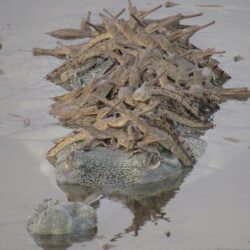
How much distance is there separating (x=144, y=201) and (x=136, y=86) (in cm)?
185

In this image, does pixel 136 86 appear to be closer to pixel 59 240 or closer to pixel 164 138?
pixel 164 138

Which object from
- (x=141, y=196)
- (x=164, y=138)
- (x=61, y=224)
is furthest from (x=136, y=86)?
(x=61, y=224)

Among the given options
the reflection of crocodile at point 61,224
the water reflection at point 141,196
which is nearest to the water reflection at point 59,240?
the reflection of crocodile at point 61,224

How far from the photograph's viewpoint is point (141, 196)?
26.6 ft

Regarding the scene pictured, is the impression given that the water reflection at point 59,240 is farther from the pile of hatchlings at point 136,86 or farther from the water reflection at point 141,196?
the pile of hatchlings at point 136,86

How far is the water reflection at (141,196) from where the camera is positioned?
7.85m

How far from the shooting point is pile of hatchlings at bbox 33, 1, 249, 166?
8.55m

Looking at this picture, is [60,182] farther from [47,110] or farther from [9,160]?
[47,110]

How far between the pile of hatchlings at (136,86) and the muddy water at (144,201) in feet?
0.69

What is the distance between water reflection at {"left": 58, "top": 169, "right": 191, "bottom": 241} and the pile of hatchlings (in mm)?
319

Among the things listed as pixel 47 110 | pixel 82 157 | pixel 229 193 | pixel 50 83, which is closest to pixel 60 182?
pixel 82 157

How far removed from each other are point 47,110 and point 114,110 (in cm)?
158

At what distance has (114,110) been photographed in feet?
29.1

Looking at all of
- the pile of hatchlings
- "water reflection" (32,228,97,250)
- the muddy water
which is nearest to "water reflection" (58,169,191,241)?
the muddy water
